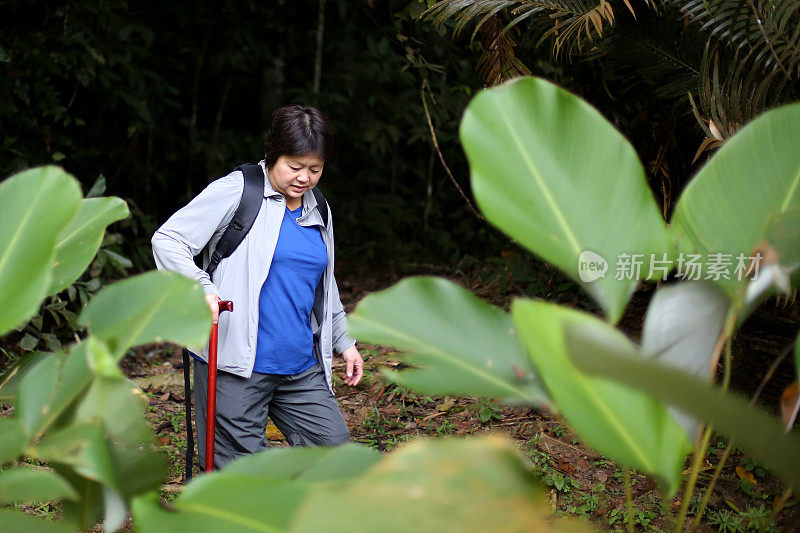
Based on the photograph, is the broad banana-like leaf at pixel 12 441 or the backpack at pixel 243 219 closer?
the broad banana-like leaf at pixel 12 441

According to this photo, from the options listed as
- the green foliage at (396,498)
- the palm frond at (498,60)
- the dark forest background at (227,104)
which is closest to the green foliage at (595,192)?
the green foliage at (396,498)

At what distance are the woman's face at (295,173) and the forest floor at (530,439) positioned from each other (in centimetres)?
104

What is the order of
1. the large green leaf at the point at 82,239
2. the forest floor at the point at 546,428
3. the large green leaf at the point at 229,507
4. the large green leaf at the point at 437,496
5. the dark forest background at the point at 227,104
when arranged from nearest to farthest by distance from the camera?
1. the large green leaf at the point at 437,496
2. the large green leaf at the point at 229,507
3. the large green leaf at the point at 82,239
4. the forest floor at the point at 546,428
5. the dark forest background at the point at 227,104

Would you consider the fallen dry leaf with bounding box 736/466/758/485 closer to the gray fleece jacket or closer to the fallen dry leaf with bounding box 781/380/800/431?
the gray fleece jacket

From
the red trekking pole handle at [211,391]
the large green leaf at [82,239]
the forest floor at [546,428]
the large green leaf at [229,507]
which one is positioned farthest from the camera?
the forest floor at [546,428]

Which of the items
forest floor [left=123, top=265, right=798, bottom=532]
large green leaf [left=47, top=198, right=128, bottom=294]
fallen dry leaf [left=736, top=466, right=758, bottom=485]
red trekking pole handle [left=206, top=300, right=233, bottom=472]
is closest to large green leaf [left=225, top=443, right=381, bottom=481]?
large green leaf [left=47, top=198, right=128, bottom=294]

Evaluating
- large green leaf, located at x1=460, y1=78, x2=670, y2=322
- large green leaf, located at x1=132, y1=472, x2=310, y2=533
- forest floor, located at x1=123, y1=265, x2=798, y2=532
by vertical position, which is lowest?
forest floor, located at x1=123, y1=265, x2=798, y2=532

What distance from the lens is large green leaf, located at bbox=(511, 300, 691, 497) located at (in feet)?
2.81

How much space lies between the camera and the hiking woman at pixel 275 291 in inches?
97.0

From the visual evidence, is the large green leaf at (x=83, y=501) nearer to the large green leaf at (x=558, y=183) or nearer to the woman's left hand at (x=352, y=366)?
the large green leaf at (x=558, y=183)

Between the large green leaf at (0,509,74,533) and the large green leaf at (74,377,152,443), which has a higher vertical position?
the large green leaf at (74,377,152,443)

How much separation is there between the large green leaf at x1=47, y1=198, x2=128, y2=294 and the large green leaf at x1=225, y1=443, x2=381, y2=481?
486 millimetres

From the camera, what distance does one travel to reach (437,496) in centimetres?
67

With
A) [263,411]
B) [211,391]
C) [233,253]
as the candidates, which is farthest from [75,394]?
[263,411]
